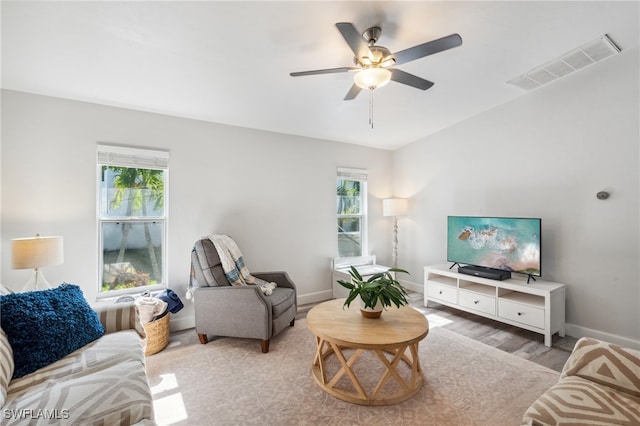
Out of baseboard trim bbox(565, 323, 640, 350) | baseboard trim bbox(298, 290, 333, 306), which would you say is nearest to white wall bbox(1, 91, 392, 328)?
baseboard trim bbox(298, 290, 333, 306)

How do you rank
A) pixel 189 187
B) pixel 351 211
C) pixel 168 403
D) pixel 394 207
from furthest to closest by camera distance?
pixel 351 211 < pixel 394 207 < pixel 189 187 < pixel 168 403

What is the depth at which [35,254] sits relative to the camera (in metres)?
2.00

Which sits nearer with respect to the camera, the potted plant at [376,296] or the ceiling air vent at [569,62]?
the potted plant at [376,296]

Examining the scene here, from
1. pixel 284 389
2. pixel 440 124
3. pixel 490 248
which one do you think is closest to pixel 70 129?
pixel 284 389

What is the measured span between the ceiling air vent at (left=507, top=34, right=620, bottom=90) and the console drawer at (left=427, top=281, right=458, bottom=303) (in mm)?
2401

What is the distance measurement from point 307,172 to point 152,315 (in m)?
2.47

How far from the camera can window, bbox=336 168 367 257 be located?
4.36m

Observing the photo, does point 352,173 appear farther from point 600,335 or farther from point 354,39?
point 600,335

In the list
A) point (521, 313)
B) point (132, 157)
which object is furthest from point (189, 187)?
point (521, 313)

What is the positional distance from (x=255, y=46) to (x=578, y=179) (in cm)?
334

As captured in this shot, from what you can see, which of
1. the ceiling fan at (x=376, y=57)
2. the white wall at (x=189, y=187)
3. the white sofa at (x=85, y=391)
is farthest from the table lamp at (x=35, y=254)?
the ceiling fan at (x=376, y=57)

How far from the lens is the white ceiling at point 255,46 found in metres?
1.77

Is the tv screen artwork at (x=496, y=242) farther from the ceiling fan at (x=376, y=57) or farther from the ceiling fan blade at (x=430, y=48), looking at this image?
the ceiling fan blade at (x=430, y=48)

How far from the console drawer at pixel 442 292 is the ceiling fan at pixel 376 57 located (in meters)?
2.50
